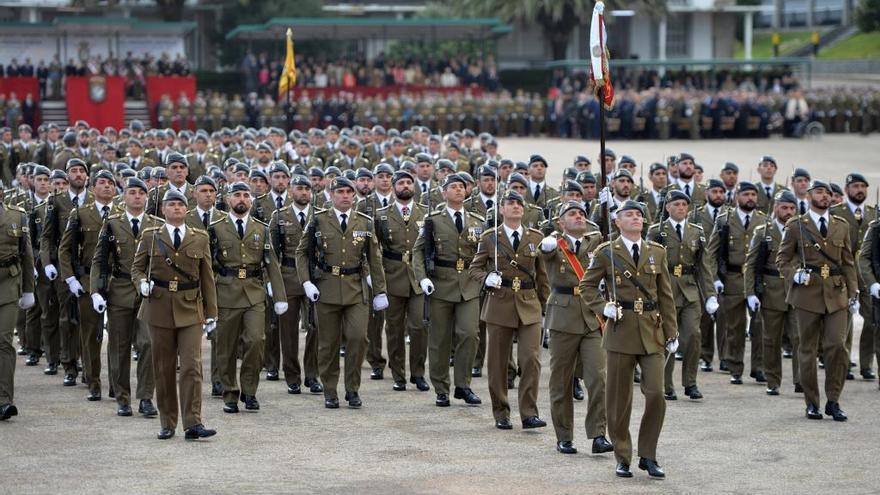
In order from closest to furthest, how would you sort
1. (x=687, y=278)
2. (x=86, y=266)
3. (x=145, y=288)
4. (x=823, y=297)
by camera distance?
(x=145, y=288)
(x=823, y=297)
(x=86, y=266)
(x=687, y=278)

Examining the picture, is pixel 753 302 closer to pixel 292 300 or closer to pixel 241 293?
pixel 292 300

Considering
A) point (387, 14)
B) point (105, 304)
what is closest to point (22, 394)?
point (105, 304)

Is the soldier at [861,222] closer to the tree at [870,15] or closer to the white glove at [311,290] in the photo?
the white glove at [311,290]

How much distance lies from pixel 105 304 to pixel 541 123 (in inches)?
1380

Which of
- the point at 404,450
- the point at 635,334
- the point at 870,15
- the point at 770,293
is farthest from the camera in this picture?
the point at 870,15

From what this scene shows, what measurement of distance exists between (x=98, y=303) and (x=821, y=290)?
604 centimetres

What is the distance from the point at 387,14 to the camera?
67688 mm

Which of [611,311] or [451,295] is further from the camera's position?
[451,295]

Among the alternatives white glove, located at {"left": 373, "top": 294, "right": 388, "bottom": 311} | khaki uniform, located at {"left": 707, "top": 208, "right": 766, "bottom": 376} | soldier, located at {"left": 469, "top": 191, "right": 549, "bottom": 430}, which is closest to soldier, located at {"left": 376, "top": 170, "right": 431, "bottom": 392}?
white glove, located at {"left": 373, "top": 294, "right": 388, "bottom": 311}

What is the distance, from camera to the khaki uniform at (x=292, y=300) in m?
14.5

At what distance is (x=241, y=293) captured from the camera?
1320 centimetres

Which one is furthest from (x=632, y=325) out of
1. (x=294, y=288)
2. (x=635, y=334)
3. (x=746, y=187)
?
(x=746, y=187)

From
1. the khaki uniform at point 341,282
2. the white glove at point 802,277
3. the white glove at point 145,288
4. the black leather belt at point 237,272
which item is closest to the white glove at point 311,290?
the khaki uniform at point 341,282

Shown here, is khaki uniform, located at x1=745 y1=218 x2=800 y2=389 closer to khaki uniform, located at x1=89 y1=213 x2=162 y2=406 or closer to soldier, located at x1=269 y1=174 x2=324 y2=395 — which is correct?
soldier, located at x1=269 y1=174 x2=324 y2=395
